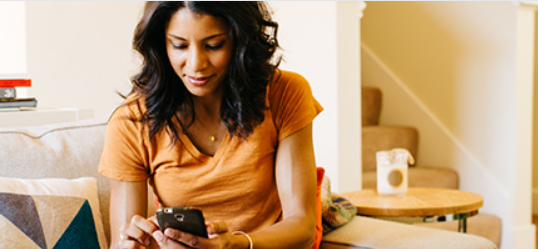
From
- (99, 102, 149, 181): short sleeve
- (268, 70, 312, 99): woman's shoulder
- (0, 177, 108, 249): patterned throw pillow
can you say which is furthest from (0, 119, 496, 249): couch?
(268, 70, 312, 99): woman's shoulder

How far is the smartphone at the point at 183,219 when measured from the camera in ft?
3.81

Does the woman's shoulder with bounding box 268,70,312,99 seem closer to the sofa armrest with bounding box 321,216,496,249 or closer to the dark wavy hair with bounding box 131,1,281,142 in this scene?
the dark wavy hair with bounding box 131,1,281,142

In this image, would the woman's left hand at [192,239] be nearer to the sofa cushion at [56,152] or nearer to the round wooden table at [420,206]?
the sofa cushion at [56,152]

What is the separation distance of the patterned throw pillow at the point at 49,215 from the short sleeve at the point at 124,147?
0.30 ft

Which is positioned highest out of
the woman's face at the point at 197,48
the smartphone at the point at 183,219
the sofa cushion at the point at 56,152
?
the woman's face at the point at 197,48

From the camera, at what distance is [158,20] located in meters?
1.34

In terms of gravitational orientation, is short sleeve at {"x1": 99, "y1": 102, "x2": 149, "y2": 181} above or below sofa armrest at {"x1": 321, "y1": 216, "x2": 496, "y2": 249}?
above

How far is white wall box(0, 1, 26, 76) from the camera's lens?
291 centimetres

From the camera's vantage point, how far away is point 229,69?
1392 millimetres

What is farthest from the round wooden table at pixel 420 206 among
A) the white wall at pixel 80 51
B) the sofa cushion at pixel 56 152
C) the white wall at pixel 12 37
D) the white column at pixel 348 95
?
the white wall at pixel 12 37

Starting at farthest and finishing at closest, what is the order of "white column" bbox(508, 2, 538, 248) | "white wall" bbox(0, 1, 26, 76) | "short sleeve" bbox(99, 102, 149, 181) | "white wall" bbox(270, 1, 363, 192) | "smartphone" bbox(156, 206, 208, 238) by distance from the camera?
1. "white column" bbox(508, 2, 538, 248)
2. "white wall" bbox(0, 1, 26, 76)
3. "white wall" bbox(270, 1, 363, 192)
4. "short sleeve" bbox(99, 102, 149, 181)
5. "smartphone" bbox(156, 206, 208, 238)

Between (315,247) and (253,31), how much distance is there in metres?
0.56

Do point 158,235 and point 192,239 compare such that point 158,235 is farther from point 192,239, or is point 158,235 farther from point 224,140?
point 224,140

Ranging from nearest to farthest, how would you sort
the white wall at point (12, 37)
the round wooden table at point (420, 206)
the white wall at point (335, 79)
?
the round wooden table at point (420, 206)
the white wall at point (335, 79)
the white wall at point (12, 37)
